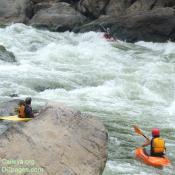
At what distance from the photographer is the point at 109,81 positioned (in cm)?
1398

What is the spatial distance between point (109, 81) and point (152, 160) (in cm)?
598

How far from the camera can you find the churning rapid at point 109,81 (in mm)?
9711

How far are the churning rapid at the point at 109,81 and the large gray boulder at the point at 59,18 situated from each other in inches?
88.2

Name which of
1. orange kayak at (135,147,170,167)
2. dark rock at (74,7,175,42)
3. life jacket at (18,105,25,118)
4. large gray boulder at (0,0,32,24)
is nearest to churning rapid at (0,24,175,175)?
orange kayak at (135,147,170,167)

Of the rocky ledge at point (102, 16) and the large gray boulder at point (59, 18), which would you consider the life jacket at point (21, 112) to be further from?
the large gray boulder at point (59, 18)

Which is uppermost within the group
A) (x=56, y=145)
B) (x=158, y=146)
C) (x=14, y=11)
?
(x=56, y=145)

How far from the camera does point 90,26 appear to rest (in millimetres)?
22547

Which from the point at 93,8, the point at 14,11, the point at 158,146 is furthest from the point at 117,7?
the point at 158,146

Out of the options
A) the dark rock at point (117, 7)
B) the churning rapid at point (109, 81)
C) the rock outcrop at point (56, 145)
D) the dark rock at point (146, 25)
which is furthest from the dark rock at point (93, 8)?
the rock outcrop at point (56, 145)

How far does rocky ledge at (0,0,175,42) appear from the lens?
68.8ft

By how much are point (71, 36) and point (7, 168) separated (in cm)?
1714

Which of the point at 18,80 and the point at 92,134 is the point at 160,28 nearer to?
the point at 18,80

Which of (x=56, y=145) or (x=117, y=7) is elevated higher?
(x=56, y=145)

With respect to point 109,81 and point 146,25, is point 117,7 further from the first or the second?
point 109,81
